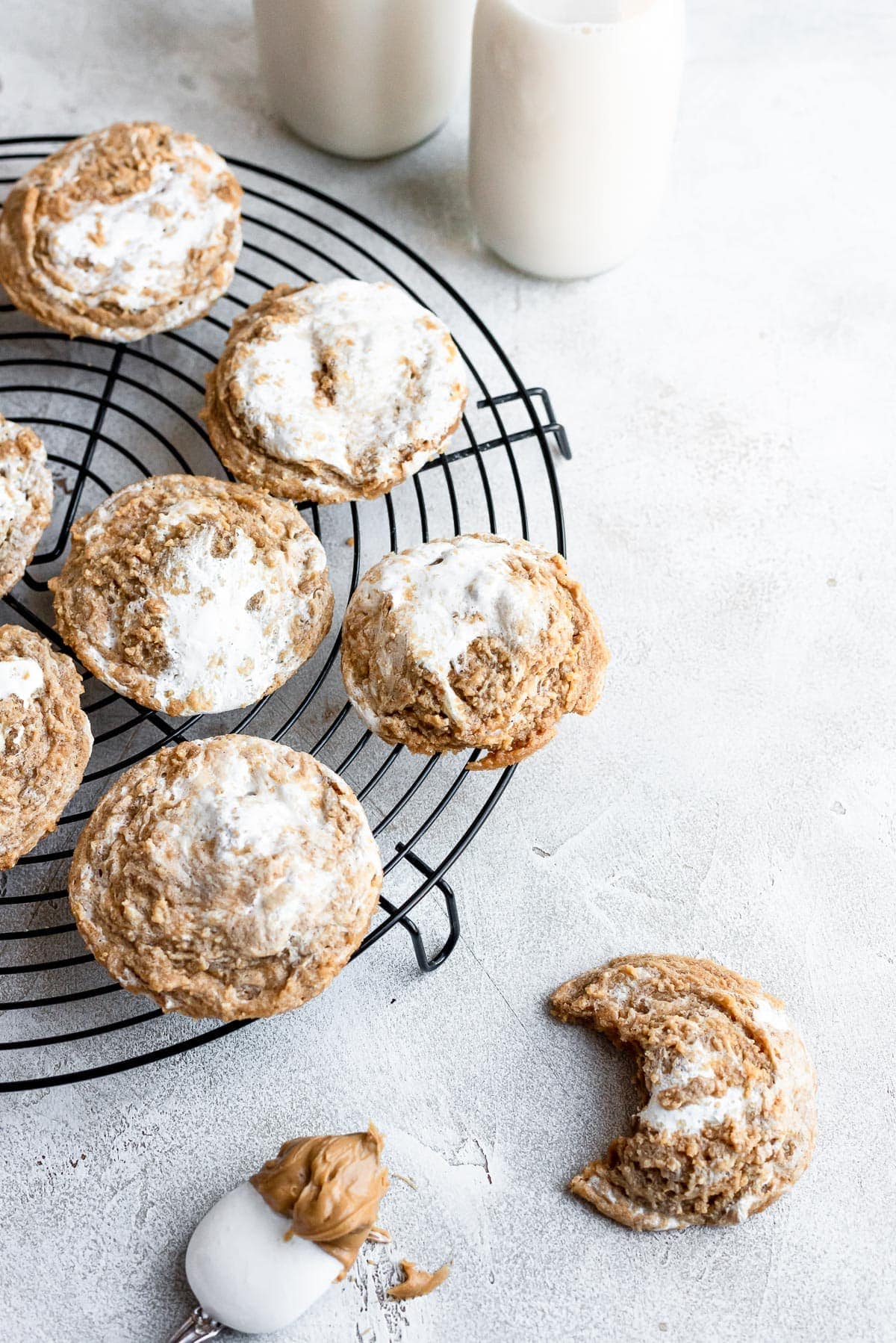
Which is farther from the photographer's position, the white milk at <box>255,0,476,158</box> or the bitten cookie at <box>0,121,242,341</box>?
the white milk at <box>255,0,476,158</box>

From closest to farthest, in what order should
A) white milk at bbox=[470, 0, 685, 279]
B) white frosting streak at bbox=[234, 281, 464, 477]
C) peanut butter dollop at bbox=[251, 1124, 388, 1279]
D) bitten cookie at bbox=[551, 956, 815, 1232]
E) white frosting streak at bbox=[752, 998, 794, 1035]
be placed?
peanut butter dollop at bbox=[251, 1124, 388, 1279], bitten cookie at bbox=[551, 956, 815, 1232], white frosting streak at bbox=[752, 998, 794, 1035], white frosting streak at bbox=[234, 281, 464, 477], white milk at bbox=[470, 0, 685, 279]

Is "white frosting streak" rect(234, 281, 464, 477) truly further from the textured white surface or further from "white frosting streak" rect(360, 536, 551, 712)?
the textured white surface

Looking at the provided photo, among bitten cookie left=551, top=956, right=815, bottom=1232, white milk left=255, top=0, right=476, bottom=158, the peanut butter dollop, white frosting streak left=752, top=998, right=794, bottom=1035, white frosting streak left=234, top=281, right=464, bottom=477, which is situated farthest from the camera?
white milk left=255, top=0, right=476, bottom=158

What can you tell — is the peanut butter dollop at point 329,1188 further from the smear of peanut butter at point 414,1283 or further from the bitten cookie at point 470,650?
the bitten cookie at point 470,650

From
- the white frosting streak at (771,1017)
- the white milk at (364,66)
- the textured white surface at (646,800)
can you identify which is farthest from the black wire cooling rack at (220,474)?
the white frosting streak at (771,1017)

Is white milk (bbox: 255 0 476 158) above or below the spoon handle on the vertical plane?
above

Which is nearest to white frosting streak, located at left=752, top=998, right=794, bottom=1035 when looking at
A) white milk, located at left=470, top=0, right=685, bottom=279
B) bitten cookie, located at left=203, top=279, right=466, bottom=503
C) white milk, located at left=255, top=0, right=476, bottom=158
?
bitten cookie, located at left=203, top=279, right=466, bottom=503

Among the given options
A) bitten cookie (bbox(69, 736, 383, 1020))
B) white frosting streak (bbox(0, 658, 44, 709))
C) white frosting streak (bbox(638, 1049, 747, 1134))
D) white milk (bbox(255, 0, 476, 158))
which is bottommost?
white frosting streak (bbox(638, 1049, 747, 1134))

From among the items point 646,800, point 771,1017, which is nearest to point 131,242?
point 646,800
